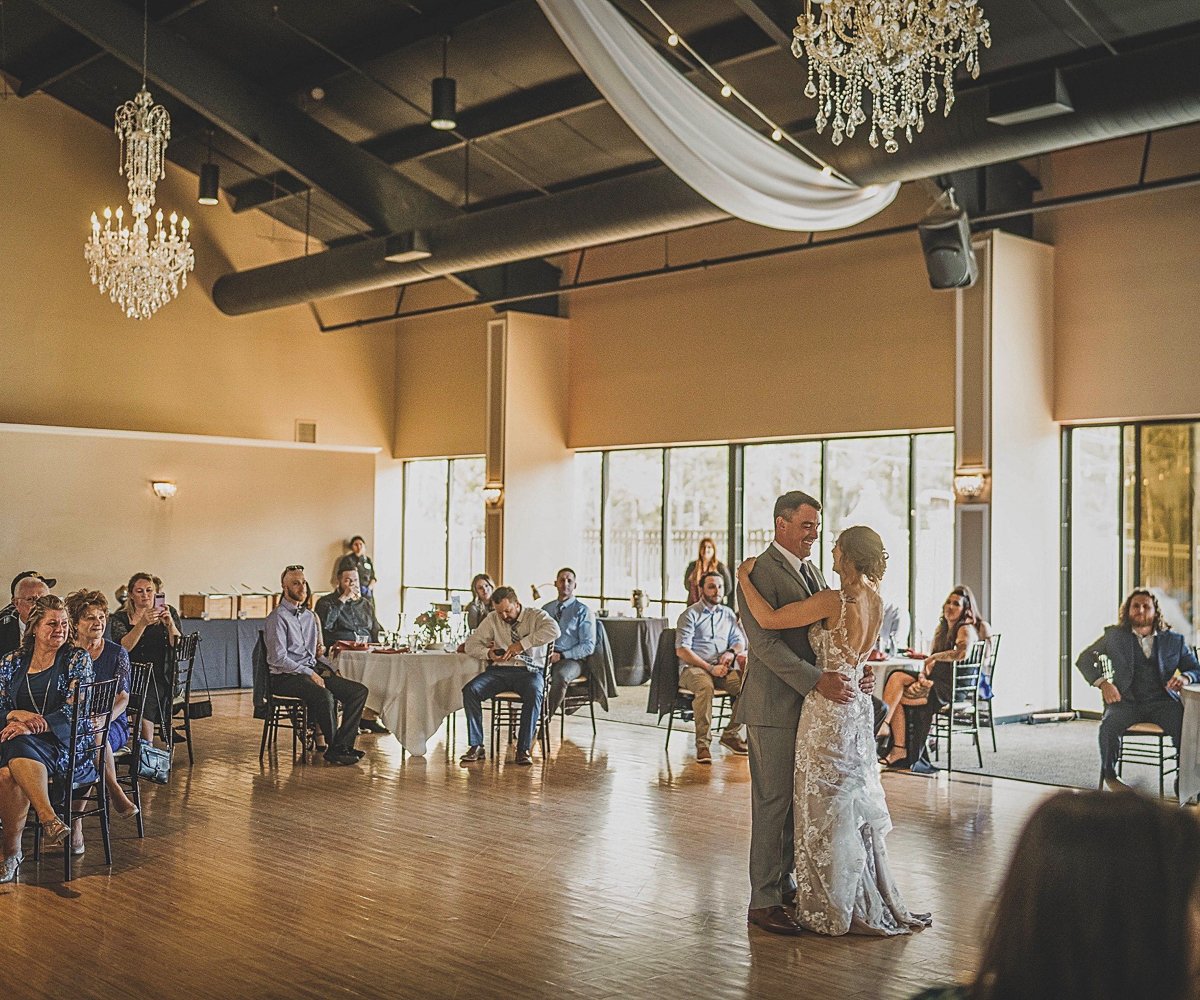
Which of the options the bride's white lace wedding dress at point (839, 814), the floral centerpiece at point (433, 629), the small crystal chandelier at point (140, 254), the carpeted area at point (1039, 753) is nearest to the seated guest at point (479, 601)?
the carpeted area at point (1039, 753)

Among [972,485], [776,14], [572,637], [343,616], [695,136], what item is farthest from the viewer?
[972,485]

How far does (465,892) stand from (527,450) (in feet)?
33.5

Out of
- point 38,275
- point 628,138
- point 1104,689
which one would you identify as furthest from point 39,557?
point 1104,689

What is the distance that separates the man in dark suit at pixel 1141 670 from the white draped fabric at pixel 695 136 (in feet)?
10.1

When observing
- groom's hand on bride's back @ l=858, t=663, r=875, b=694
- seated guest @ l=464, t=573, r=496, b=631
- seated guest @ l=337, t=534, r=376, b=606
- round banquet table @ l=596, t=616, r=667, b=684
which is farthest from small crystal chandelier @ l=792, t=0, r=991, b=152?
seated guest @ l=337, t=534, r=376, b=606

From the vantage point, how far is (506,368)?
15547mm

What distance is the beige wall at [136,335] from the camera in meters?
14.9

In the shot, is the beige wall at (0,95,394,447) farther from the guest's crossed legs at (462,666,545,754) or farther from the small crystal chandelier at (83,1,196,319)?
the guest's crossed legs at (462,666,545,754)

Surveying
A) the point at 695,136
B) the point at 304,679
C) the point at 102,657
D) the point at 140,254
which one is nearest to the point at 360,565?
the point at 140,254

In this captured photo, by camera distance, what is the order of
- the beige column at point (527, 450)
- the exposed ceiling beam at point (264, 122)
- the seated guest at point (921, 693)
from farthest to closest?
the beige column at point (527, 450) < the exposed ceiling beam at point (264, 122) < the seated guest at point (921, 693)

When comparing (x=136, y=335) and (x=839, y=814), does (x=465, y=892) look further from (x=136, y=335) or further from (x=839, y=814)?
(x=136, y=335)

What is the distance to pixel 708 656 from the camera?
9562 millimetres

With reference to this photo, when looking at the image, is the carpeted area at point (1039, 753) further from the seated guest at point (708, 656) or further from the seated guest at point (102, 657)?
the seated guest at point (102, 657)

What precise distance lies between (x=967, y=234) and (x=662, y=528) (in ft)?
18.6
